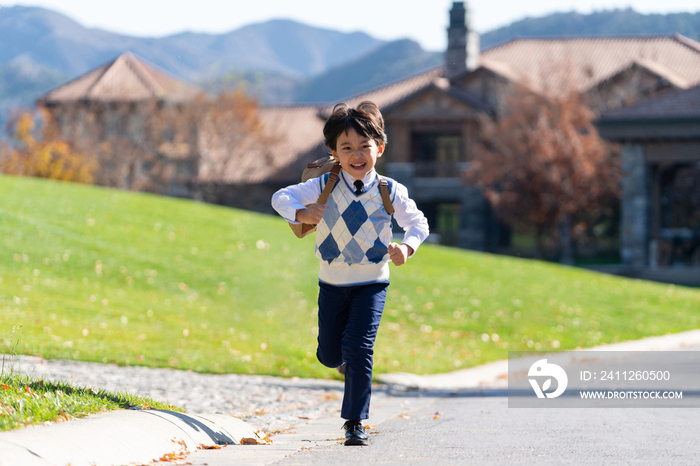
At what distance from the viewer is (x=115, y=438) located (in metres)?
4.15

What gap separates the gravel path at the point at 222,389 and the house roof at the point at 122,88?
24686 millimetres

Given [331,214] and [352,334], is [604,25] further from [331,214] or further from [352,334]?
[352,334]

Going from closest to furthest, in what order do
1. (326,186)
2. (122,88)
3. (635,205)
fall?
(326,186) → (635,205) → (122,88)

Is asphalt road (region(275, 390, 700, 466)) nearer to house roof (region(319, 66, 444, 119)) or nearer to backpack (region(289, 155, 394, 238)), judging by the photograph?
backpack (region(289, 155, 394, 238))

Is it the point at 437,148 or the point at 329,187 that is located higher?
the point at 437,148

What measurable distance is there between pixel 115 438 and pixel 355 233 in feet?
5.77

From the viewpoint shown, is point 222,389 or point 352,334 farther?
point 222,389

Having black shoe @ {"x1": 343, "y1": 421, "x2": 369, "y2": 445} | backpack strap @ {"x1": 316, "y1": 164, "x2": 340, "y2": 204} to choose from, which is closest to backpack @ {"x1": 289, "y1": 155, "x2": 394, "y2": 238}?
backpack strap @ {"x1": 316, "y1": 164, "x2": 340, "y2": 204}

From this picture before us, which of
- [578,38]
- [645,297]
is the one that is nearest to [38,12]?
[645,297]

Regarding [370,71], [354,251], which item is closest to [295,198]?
[354,251]

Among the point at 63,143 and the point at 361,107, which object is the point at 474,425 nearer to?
the point at 361,107

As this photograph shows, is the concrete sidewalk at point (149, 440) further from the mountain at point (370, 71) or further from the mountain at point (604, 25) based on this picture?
the mountain at point (370, 71)

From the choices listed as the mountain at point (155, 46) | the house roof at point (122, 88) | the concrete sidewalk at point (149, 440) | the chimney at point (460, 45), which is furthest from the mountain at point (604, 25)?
the concrete sidewalk at point (149, 440)

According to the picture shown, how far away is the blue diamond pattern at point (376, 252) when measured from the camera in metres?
5.04
